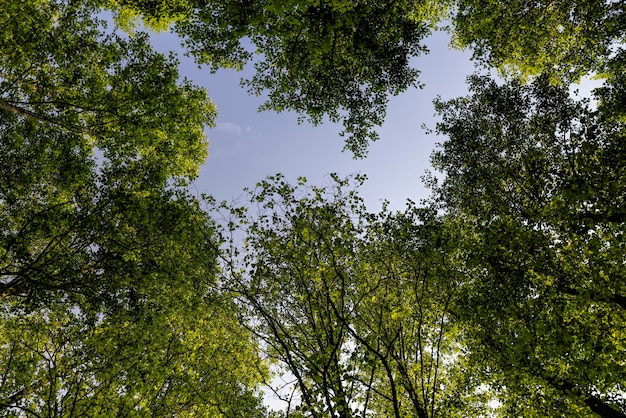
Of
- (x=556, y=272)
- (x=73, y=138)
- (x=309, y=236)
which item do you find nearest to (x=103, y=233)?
(x=73, y=138)

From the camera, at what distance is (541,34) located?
1633 centimetres

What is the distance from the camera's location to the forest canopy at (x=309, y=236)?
35.2ft

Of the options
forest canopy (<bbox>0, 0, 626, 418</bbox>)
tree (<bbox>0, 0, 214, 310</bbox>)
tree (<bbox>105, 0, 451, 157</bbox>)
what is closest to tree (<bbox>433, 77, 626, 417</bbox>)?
forest canopy (<bbox>0, 0, 626, 418</bbox>)

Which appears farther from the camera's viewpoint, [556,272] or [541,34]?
[541,34]

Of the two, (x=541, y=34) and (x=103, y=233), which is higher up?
(x=541, y=34)

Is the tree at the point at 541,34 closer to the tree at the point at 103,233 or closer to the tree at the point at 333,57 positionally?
the tree at the point at 333,57

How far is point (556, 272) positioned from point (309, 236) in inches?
345

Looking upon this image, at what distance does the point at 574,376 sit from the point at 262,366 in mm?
12152

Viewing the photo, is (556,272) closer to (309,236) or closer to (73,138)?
(309,236)

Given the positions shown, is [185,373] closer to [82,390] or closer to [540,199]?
[82,390]

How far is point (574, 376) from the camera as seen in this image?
12.0 metres

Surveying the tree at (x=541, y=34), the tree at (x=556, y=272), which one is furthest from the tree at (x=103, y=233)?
the tree at (x=541, y=34)

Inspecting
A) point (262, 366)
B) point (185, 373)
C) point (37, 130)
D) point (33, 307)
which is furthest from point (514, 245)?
point (37, 130)

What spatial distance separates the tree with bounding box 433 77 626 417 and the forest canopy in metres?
0.10
